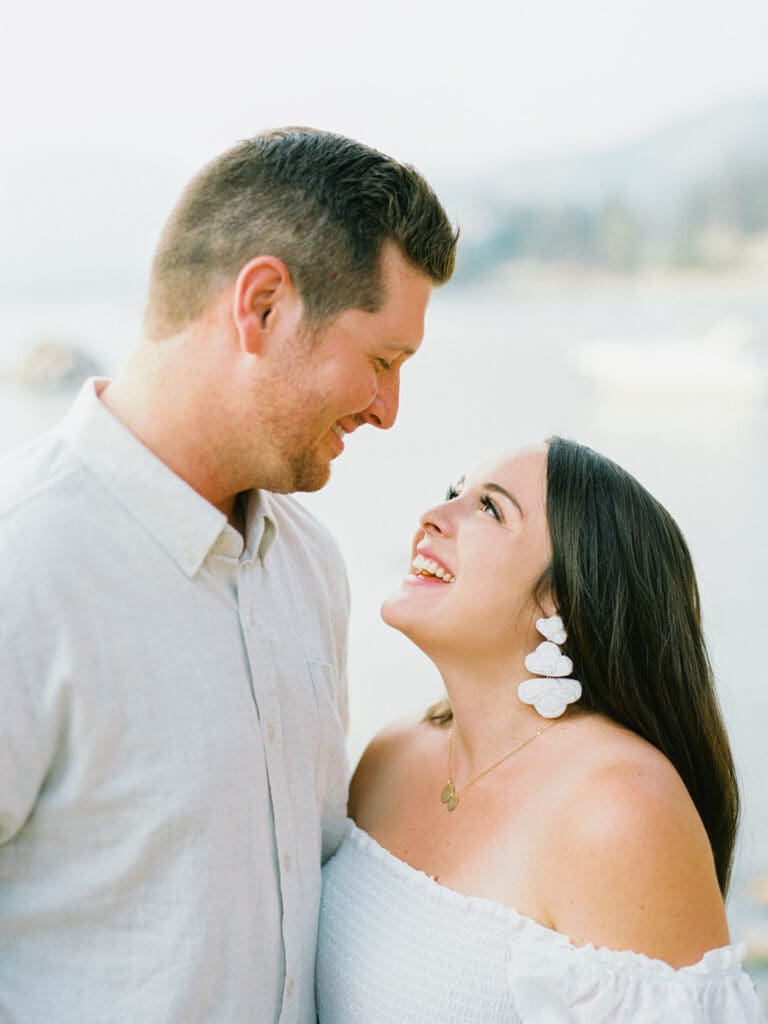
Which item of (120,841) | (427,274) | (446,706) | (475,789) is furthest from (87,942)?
(427,274)

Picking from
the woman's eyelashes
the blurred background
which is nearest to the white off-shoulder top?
the woman's eyelashes

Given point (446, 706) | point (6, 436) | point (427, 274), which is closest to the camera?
point (427, 274)

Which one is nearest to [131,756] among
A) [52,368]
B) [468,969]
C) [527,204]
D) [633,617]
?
[468,969]

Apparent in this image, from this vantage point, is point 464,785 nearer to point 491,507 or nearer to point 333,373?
point 491,507

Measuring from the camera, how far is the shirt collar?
4.36ft

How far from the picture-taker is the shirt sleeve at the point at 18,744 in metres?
1.18

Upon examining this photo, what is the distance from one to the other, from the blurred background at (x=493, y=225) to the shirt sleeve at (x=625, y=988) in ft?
4.35

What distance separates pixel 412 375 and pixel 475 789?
1.54 metres

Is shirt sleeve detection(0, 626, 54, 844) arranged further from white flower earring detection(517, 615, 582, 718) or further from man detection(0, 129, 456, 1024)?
white flower earring detection(517, 615, 582, 718)

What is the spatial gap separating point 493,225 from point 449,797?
1687mm

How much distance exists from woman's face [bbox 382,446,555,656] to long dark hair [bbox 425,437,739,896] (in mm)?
26

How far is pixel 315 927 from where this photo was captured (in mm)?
1538

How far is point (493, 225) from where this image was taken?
2902mm

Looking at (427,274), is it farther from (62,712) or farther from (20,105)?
(20,105)
